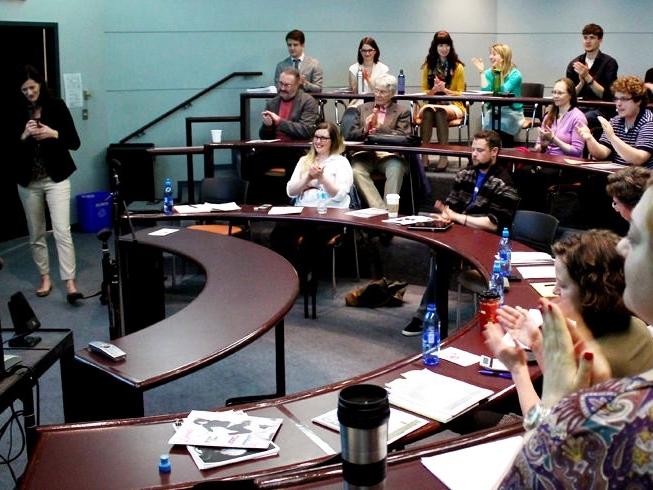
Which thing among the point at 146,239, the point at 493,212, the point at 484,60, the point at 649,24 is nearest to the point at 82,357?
the point at 146,239

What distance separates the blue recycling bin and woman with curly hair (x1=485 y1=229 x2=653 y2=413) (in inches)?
251

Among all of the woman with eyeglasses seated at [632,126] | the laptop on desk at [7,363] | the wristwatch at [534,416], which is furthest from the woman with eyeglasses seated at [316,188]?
the wristwatch at [534,416]

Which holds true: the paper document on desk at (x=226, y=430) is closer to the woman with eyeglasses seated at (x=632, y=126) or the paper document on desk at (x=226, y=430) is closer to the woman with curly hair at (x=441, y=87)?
the woman with eyeglasses seated at (x=632, y=126)

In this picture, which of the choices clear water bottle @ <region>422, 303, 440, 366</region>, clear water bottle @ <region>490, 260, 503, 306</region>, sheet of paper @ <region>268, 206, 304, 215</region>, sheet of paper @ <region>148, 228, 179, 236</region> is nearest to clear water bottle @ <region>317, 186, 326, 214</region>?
sheet of paper @ <region>268, 206, 304, 215</region>

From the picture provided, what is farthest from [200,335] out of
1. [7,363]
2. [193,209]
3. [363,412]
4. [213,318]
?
[193,209]

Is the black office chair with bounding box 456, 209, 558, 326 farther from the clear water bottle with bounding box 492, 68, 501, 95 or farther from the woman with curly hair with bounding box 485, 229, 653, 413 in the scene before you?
the clear water bottle with bounding box 492, 68, 501, 95

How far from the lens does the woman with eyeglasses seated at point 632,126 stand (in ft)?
18.5

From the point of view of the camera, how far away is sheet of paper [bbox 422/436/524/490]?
1.88m

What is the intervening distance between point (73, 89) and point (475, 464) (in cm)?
707

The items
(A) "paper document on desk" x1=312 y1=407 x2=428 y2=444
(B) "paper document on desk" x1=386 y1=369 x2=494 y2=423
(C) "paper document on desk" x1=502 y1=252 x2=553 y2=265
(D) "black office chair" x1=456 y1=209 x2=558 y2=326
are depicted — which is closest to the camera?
(A) "paper document on desk" x1=312 y1=407 x2=428 y2=444

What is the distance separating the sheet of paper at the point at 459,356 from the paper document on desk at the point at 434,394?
0.15 m

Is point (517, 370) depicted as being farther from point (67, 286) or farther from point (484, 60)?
point (484, 60)

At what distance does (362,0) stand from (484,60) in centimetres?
171

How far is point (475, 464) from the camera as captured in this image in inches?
Answer: 77.4
